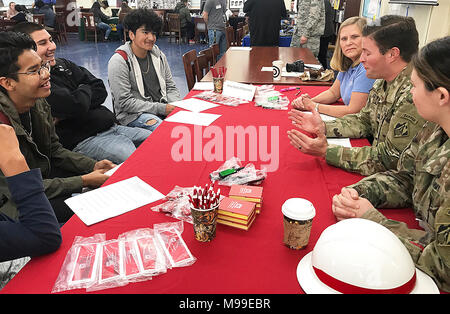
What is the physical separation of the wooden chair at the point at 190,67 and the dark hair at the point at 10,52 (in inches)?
71.4

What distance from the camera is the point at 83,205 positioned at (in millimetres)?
1305

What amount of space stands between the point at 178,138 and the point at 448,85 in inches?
51.1

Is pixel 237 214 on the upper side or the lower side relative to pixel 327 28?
lower

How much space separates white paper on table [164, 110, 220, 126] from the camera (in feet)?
7.06

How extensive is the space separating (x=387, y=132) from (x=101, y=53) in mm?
8856

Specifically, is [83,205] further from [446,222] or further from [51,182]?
[446,222]

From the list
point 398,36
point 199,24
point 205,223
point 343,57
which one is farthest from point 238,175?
point 199,24

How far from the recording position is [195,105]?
2479 mm

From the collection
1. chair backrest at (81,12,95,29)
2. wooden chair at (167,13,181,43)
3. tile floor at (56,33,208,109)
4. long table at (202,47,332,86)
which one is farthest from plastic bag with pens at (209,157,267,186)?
chair backrest at (81,12,95,29)

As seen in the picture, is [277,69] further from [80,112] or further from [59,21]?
[59,21]

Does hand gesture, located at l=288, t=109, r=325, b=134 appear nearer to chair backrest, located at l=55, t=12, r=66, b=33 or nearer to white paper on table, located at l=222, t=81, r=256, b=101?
white paper on table, located at l=222, t=81, r=256, b=101

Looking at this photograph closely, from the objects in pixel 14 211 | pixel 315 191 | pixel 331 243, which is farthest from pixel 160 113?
pixel 331 243

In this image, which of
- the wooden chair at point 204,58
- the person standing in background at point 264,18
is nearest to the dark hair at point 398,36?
the wooden chair at point 204,58

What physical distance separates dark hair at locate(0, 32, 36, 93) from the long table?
1768 millimetres
